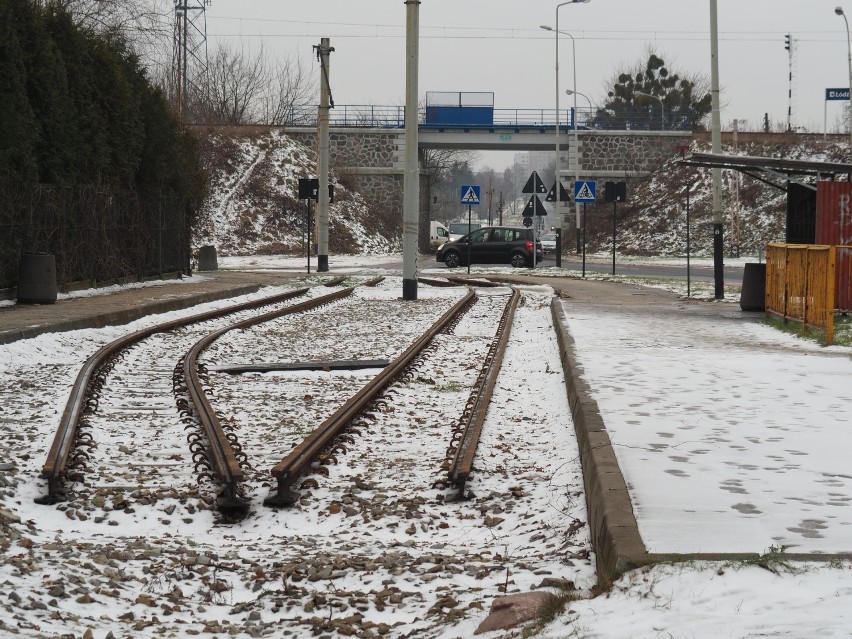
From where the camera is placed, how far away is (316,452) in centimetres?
760

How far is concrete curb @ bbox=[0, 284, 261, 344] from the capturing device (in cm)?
1405

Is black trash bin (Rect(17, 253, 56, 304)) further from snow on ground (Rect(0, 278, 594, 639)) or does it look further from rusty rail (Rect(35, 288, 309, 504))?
snow on ground (Rect(0, 278, 594, 639))

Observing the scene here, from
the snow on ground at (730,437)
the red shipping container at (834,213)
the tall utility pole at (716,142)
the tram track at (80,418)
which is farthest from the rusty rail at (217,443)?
the tall utility pole at (716,142)

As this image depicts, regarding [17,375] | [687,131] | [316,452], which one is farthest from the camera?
[687,131]

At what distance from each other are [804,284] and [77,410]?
1017 cm

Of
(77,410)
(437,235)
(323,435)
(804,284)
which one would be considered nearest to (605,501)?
(323,435)

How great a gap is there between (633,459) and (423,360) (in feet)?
20.1

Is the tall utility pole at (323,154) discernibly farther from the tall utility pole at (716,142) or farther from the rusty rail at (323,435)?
the rusty rail at (323,435)

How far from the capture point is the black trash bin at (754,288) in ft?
66.1

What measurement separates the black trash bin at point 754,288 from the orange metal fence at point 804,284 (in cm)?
156

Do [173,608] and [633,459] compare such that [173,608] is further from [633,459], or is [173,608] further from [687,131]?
[687,131]

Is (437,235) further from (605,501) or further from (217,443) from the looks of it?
(605,501)

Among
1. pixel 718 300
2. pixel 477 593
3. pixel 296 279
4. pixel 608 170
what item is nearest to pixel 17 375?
pixel 477 593

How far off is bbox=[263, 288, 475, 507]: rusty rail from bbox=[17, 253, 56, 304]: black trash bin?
27.5 ft
